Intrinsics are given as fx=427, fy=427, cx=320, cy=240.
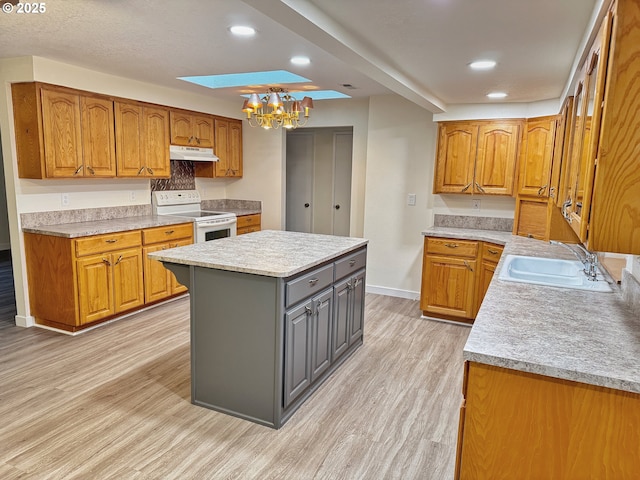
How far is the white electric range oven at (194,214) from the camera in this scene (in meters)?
4.81

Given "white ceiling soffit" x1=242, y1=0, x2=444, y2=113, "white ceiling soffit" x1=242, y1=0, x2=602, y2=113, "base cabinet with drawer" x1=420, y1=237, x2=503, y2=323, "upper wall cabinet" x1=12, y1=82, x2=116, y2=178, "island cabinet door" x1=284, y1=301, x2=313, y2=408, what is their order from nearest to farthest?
1. "white ceiling soffit" x1=242, y1=0, x2=444, y2=113
2. "white ceiling soffit" x1=242, y1=0, x2=602, y2=113
3. "island cabinet door" x1=284, y1=301, x2=313, y2=408
4. "upper wall cabinet" x1=12, y1=82, x2=116, y2=178
5. "base cabinet with drawer" x1=420, y1=237, x2=503, y2=323

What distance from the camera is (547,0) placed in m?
1.82

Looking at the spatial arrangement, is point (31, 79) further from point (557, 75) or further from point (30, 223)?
point (557, 75)

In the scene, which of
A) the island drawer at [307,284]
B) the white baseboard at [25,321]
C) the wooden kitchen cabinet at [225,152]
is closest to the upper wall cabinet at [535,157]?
the island drawer at [307,284]

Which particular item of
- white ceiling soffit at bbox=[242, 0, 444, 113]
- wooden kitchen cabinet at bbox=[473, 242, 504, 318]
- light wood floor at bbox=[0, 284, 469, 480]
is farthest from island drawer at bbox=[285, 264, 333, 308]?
wooden kitchen cabinet at bbox=[473, 242, 504, 318]

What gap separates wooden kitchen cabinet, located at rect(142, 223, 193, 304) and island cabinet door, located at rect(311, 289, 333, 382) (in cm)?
217

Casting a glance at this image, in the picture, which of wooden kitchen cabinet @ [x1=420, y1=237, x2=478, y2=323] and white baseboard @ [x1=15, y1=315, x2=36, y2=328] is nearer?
white baseboard @ [x1=15, y1=315, x2=36, y2=328]

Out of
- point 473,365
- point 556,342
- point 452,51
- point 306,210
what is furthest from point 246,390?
point 306,210

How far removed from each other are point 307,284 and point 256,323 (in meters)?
0.38

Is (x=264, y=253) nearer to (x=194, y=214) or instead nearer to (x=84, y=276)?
(x=84, y=276)

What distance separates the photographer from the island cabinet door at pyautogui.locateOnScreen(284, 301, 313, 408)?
2.45 meters

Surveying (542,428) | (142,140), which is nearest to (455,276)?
(542,428)

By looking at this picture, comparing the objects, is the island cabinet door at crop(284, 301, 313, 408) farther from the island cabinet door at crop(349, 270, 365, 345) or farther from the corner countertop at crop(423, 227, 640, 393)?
the corner countertop at crop(423, 227, 640, 393)

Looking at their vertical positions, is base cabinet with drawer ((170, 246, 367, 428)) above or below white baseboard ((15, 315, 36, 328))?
above
